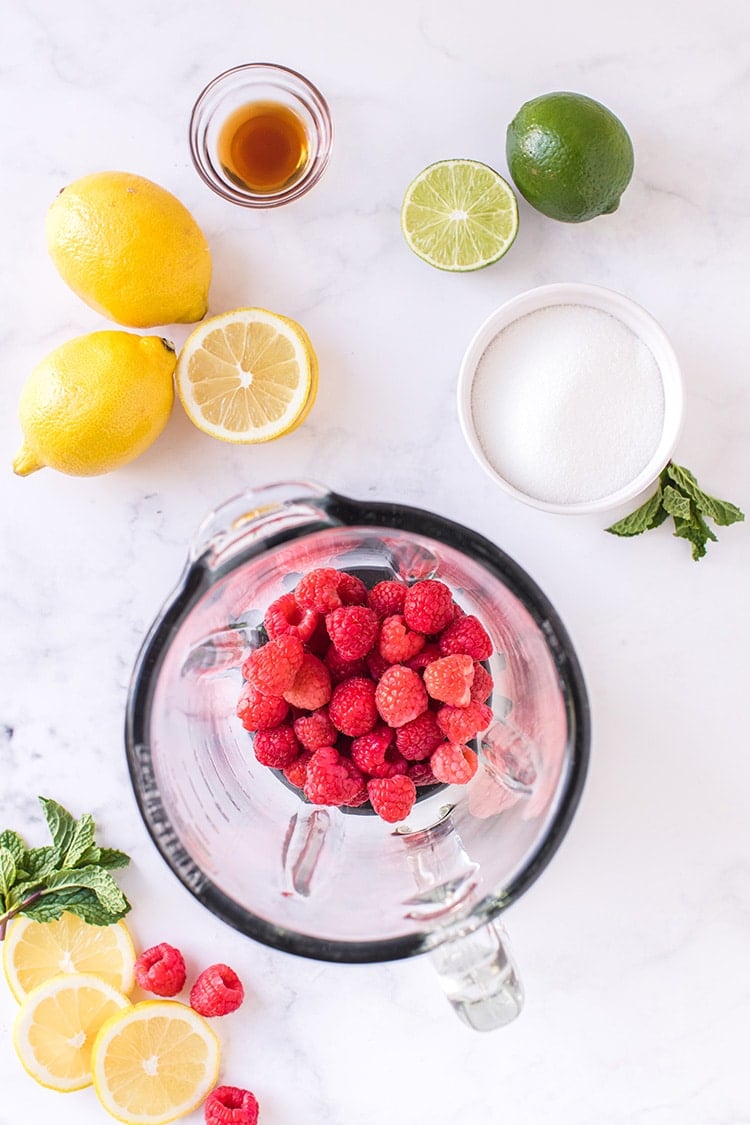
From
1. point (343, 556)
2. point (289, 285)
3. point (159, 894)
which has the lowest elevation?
point (159, 894)

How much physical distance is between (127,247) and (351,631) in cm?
48

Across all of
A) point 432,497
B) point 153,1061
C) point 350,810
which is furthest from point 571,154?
point 153,1061

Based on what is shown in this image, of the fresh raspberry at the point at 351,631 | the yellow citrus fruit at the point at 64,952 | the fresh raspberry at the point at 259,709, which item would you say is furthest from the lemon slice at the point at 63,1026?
the fresh raspberry at the point at 351,631

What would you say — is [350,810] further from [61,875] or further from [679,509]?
[679,509]

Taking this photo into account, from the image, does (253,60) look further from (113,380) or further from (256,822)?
(256,822)

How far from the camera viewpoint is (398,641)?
994mm

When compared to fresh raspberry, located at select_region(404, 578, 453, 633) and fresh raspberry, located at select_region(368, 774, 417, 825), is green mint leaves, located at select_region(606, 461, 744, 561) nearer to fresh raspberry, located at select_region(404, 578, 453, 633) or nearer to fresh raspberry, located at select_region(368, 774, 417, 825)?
fresh raspberry, located at select_region(404, 578, 453, 633)

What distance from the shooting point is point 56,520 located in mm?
1242

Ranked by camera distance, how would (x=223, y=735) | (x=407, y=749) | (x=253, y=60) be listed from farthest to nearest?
(x=253, y=60), (x=223, y=735), (x=407, y=749)

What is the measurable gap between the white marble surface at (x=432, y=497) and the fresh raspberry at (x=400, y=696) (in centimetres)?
29

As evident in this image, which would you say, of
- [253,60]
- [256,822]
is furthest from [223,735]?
[253,60]

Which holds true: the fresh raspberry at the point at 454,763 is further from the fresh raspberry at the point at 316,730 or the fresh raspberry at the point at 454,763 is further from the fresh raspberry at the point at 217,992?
the fresh raspberry at the point at 217,992

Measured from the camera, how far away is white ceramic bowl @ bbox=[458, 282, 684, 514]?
1143mm

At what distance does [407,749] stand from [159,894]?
17.0 inches
